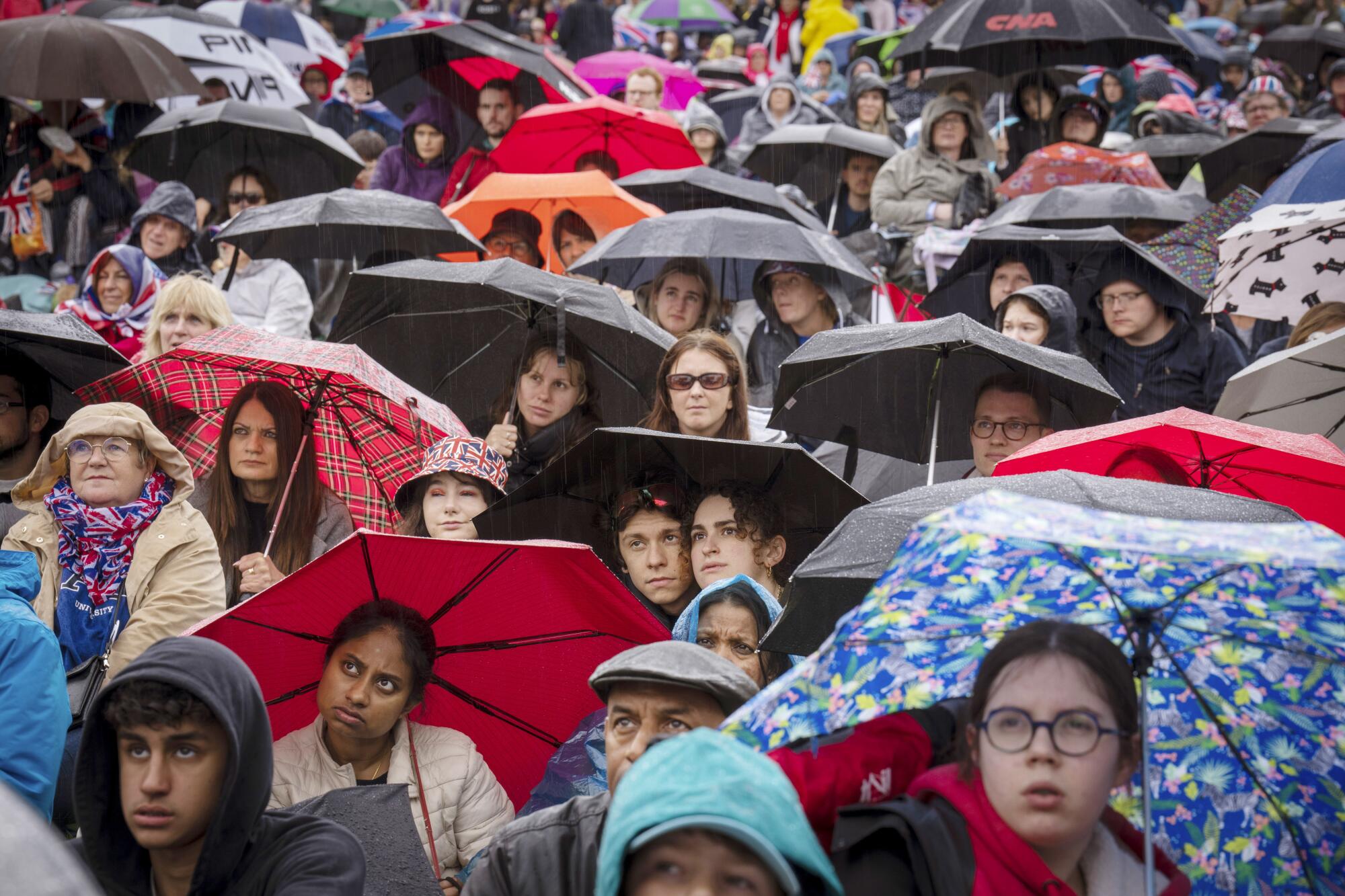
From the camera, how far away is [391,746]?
491 centimetres

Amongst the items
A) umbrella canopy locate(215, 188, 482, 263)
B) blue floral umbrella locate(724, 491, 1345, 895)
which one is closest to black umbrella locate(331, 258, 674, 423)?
umbrella canopy locate(215, 188, 482, 263)

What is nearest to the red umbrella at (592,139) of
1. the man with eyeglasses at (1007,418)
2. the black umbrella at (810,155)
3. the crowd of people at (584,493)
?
the crowd of people at (584,493)

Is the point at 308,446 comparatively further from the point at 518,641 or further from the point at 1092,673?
the point at 1092,673

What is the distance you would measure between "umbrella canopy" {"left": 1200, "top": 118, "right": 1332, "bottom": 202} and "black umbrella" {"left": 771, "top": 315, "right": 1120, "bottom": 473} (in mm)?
5931

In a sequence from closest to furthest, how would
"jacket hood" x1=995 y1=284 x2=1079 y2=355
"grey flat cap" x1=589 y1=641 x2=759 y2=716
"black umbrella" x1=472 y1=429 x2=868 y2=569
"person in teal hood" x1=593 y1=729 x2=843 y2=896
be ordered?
"person in teal hood" x1=593 y1=729 x2=843 y2=896 → "grey flat cap" x1=589 y1=641 x2=759 y2=716 → "black umbrella" x1=472 y1=429 x2=868 y2=569 → "jacket hood" x1=995 y1=284 x2=1079 y2=355

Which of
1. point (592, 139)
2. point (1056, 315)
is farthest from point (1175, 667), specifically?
point (592, 139)

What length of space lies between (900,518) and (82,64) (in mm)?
8921

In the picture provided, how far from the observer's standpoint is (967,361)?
22.4 feet

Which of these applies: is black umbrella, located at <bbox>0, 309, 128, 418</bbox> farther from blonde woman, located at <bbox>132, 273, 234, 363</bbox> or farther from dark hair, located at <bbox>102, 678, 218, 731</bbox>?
dark hair, located at <bbox>102, 678, 218, 731</bbox>

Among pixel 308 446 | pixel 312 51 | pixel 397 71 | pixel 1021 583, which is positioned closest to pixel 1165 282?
pixel 308 446

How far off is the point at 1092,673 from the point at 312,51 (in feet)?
51.1

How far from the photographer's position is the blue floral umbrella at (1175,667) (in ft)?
10.3

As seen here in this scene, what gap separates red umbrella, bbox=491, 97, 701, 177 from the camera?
36.6 feet

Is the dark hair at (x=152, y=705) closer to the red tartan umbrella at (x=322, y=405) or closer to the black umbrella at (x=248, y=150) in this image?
the red tartan umbrella at (x=322, y=405)
